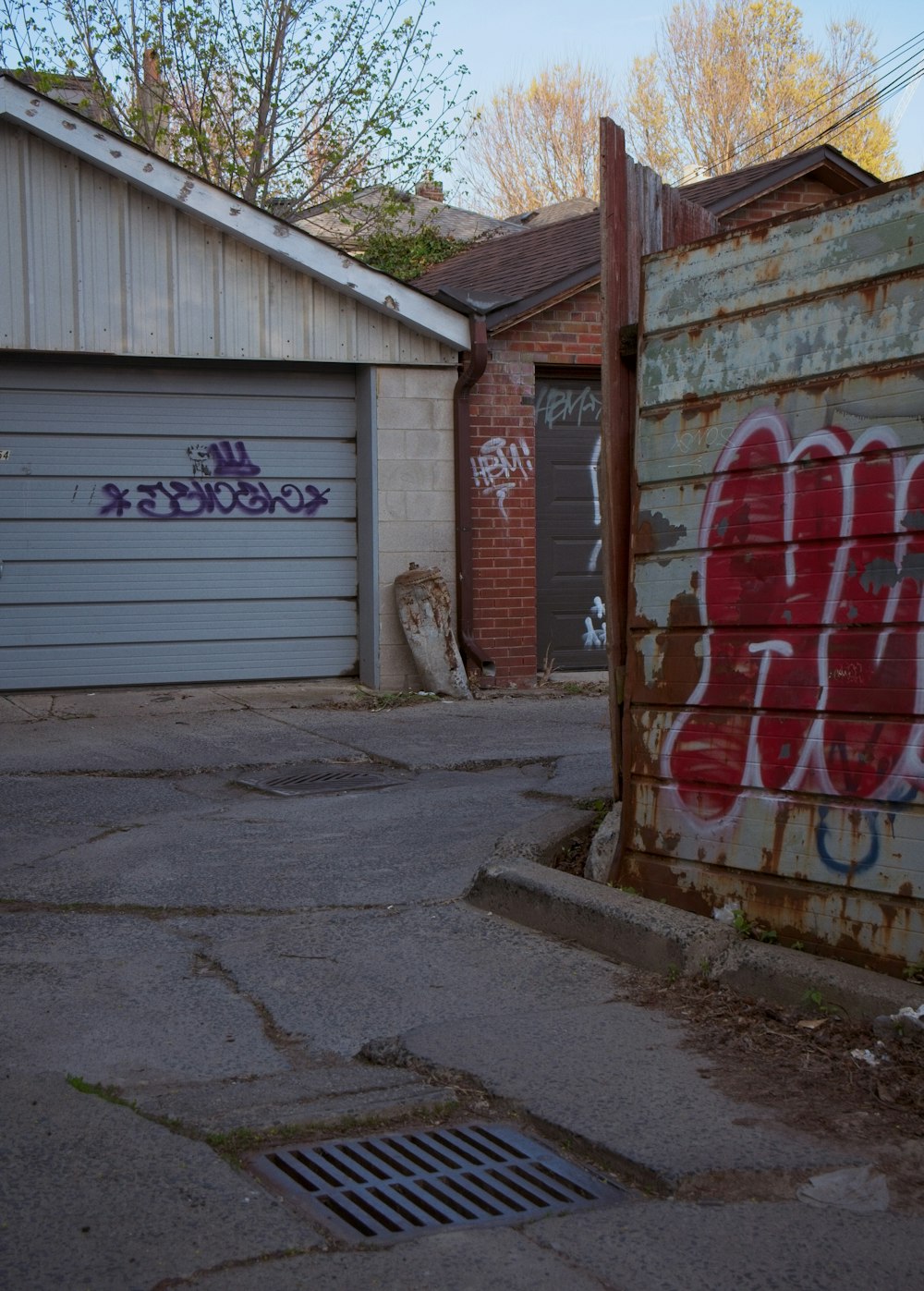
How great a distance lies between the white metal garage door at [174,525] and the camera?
34.9ft

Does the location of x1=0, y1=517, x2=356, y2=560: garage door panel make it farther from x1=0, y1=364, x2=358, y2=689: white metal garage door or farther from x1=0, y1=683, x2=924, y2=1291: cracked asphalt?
x1=0, y1=683, x2=924, y2=1291: cracked asphalt

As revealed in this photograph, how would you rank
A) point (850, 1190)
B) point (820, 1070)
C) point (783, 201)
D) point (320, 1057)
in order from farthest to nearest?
point (783, 201) < point (320, 1057) < point (820, 1070) < point (850, 1190)

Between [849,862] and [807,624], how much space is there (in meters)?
0.78

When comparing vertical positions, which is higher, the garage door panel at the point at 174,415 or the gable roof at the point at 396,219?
the gable roof at the point at 396,219

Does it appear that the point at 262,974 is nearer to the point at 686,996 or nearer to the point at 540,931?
the point at 540,931

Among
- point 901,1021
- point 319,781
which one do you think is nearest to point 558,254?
point 319,781

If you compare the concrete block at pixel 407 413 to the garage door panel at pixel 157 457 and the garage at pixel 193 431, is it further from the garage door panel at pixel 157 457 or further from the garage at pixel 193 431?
the garage door panel at pixel 157 457

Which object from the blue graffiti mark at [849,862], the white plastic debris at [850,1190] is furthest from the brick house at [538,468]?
the white plastic debris at [850,1190]

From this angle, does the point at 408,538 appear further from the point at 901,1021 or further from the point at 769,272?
the point at 901,1021

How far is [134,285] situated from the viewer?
1043cm

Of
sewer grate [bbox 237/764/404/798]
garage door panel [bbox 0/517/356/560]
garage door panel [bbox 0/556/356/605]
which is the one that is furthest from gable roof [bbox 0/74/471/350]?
sewer grate [bbox 237/764/404/798]

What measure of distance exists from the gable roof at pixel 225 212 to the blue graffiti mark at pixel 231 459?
4.97ft

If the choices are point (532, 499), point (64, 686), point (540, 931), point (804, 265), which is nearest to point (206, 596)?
point (64, 686)

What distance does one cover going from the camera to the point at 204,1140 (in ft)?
10.4
